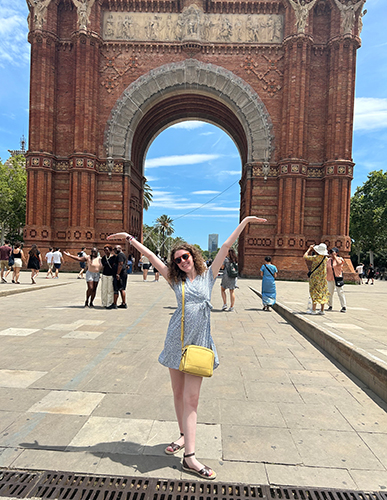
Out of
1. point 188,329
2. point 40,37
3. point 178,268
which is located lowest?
point 188,329

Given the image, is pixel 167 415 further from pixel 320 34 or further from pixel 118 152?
pixel 320 34

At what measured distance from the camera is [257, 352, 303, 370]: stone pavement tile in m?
5.18

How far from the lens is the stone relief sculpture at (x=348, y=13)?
79.3ft

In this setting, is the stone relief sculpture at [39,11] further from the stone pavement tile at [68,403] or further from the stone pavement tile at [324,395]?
the stone pavement tile at [324,395]

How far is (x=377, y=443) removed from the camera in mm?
3148

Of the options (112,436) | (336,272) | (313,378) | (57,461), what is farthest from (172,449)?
(336,272)

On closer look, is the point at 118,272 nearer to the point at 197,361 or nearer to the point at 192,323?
the point at 192,323

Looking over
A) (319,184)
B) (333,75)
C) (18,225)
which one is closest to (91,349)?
(319,184)

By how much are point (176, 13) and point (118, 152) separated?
10682 millimetres

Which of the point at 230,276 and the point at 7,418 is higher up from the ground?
the point at 230,276

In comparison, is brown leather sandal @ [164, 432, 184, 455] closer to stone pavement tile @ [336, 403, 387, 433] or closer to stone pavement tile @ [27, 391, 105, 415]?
stone pavement tile @ [27, 391, 105, 415]

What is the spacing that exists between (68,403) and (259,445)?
196 centimetres

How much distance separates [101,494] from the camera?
2387 mm

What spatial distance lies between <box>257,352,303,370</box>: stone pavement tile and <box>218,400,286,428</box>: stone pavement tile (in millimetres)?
1362
